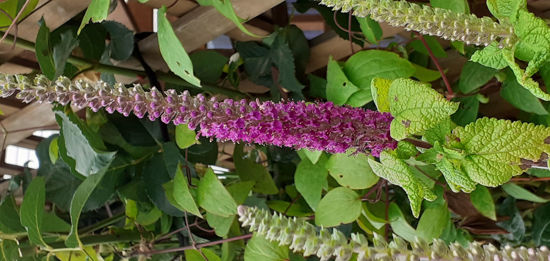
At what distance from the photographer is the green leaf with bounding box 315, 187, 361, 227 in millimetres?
578

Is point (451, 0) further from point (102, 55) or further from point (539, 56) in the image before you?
point (102, 55)

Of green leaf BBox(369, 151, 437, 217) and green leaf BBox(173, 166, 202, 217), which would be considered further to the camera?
green leaf BBox(173, 166, 202, 217)

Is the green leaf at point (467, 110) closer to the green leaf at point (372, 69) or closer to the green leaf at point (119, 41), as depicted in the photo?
the green leaf at point (372, 69)

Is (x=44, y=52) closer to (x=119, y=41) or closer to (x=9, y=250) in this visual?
(x=119, y=41)

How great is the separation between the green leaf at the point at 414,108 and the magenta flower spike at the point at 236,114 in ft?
0.09

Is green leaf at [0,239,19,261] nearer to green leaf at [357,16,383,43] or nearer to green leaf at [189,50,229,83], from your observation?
green leaf at [189,50,229,83]

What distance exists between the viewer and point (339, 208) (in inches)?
23.0

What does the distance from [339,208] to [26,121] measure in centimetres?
46

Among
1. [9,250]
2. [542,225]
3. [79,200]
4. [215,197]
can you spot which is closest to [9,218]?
[9,250]

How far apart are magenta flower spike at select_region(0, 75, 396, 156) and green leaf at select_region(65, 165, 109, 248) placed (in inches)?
11.7

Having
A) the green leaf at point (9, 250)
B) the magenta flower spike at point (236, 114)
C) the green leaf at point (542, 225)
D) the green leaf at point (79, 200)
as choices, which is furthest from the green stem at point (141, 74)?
the green leaf at point (542, 225)

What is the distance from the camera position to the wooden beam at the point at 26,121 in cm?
76

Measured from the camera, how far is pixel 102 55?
678 millimetres

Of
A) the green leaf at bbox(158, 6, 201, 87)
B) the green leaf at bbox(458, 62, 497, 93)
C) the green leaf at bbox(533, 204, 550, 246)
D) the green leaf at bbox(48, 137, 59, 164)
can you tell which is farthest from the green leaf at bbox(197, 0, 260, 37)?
the green leaf at bbox(533, 204, 550, 246)
